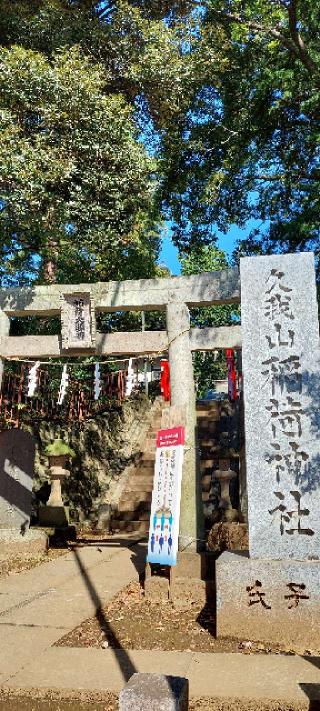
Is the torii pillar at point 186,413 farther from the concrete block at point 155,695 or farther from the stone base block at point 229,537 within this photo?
the concrete block at point 155,695

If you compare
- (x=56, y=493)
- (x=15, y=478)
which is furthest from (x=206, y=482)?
(x=15, y=478)

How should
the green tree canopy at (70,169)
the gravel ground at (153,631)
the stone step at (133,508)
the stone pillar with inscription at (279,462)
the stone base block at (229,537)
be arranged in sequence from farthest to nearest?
the stone step at (133,508) < the green tree canopy at (70,169) < the stone base block at (229,537) < the stone pillar with inscription at (279,462) < the gravel ground at (153,631)

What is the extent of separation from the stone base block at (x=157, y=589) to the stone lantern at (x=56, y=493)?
6.24 m

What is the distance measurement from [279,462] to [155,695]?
12.0ft

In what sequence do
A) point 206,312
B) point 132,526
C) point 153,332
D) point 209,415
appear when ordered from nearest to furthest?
point 153,332, point 132,526, point 209,415, point 206,312

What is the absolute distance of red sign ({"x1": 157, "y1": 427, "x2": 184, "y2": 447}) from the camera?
7430 mm

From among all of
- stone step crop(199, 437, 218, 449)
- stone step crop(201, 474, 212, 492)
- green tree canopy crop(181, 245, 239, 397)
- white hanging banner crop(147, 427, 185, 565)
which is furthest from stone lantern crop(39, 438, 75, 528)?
green tree canopy crop(181, 245, 239, 397)

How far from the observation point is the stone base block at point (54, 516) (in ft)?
42.3

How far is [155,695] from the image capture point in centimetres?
247

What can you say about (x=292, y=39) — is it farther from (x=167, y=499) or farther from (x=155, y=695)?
(x=155, y=695)

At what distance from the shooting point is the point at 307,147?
13281mm

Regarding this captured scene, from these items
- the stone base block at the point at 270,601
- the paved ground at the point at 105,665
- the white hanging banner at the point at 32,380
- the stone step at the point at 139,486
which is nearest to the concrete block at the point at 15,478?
the white hanging banner at the point at 32,380

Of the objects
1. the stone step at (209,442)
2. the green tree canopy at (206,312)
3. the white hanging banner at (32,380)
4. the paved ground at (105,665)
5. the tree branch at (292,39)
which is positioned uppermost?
the tree branch at (292,39)

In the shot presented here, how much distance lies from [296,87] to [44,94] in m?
5.60
